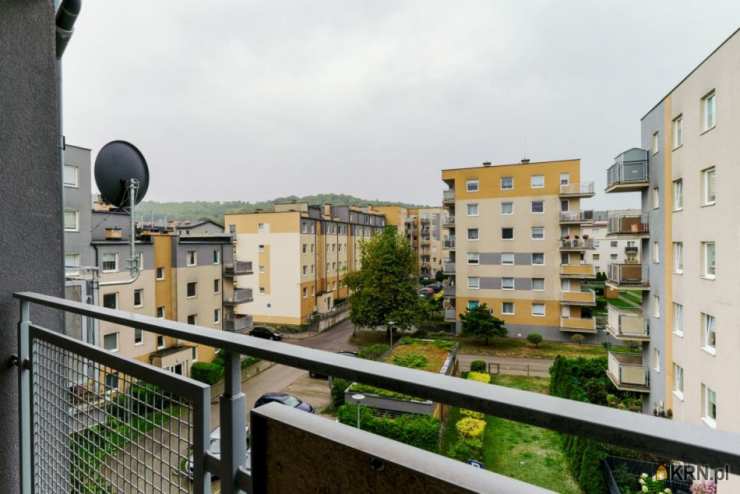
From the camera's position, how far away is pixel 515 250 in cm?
1634

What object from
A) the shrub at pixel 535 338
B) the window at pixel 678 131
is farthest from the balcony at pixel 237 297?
the window at pixel 678 131

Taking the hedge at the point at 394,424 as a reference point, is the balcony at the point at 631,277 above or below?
below

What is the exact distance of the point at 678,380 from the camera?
7.71m

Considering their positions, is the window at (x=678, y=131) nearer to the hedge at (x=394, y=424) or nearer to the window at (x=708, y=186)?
the window at (x=708, y=186)

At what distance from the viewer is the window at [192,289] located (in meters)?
11.2

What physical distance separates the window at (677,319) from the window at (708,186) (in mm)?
2013

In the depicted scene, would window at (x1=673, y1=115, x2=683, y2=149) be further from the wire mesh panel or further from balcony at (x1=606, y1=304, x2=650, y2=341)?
the wire mesh panel

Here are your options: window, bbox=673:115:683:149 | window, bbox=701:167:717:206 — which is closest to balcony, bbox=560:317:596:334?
window, bbox=673:115:683:149

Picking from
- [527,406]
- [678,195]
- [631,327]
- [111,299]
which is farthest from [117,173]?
[631,327]

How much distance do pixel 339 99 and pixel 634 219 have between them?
1698 cm

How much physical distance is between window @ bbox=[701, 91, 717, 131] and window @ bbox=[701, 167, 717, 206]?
666 millimetres

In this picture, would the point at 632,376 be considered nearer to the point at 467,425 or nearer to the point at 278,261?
the point at 467,425

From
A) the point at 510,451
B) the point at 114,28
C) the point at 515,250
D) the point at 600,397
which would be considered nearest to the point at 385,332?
the point at 515,250

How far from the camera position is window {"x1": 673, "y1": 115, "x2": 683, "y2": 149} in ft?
24.4
